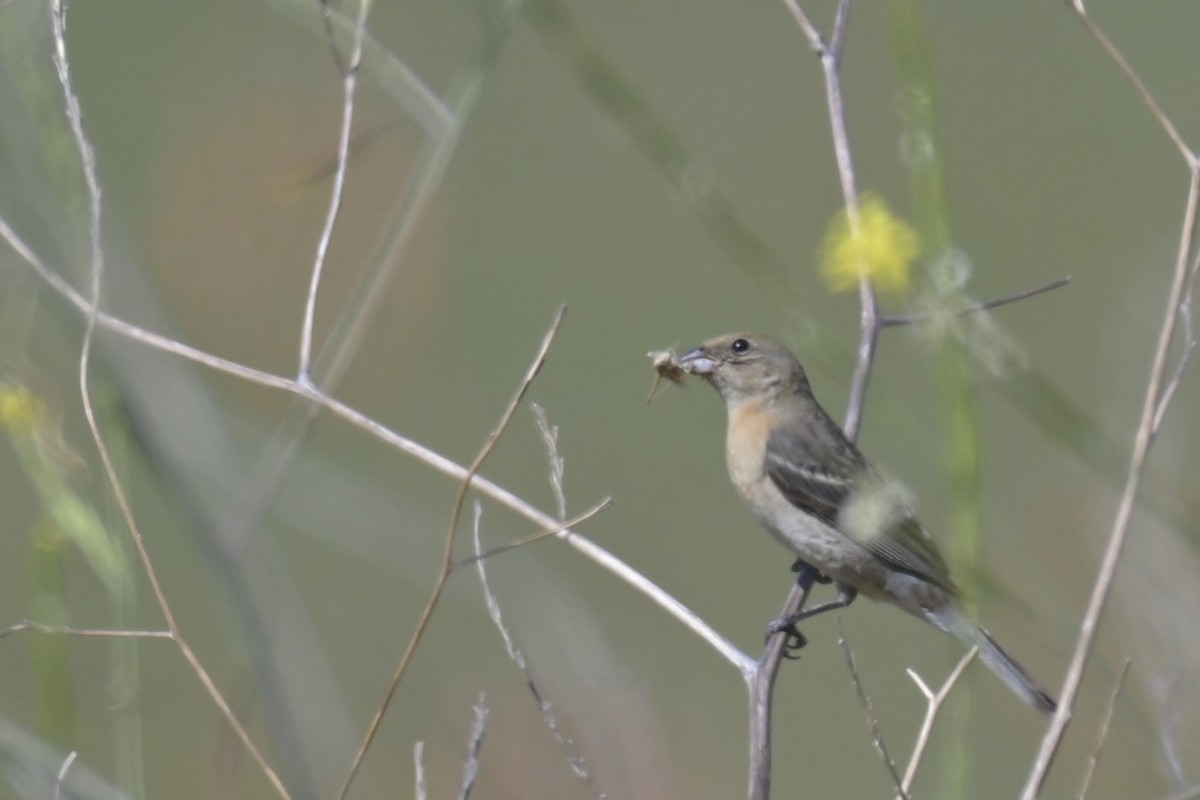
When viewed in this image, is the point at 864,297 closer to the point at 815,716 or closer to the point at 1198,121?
the point at 815,716

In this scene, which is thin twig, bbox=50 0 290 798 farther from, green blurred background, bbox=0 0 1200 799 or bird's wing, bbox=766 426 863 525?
bird's wing, bbox=766 426 863 525

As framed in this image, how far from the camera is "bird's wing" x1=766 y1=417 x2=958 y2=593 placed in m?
2.49

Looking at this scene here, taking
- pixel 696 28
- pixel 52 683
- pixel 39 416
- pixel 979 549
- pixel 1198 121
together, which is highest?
pixel 1198 121

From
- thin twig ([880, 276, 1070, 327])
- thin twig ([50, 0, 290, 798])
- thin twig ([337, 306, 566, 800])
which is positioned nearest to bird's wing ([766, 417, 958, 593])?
thin twig ([880, 276, 1070, 327])

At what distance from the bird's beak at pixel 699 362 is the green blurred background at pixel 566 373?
30cm

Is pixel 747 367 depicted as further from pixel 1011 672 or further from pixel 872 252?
pixel 872 252

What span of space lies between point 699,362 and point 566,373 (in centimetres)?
255

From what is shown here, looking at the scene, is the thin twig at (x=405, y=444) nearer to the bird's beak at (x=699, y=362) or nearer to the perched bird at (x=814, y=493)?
the perched bird at (x=814, y=493)

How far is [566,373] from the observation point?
534cm

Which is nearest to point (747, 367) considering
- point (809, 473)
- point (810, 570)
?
point (809, 473)

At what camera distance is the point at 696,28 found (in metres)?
6.14

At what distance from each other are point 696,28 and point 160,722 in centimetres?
317

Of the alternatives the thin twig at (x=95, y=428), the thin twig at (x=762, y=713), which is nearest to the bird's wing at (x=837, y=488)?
the thin twig at (x=762, y=713)

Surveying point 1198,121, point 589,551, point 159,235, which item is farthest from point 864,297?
point 1198,121
